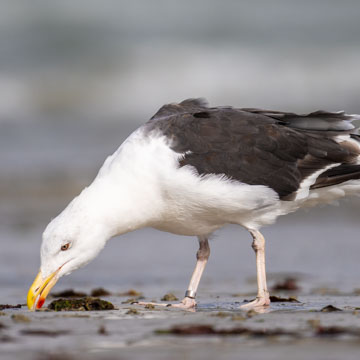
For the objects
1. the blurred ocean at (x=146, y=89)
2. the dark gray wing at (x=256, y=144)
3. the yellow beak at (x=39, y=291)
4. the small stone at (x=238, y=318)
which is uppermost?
the blurred ocean at (x=146, y=89)

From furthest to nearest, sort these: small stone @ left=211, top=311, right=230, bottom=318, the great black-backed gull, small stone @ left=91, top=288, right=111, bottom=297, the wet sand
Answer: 1. small stone @ left=91, top=288, right=111, bottom=297
2. the great black-backed gull
3. small stone @ left=211, top=311, right=230, bottom=318
4. the wet sand

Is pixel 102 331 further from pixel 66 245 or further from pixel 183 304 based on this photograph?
pixel 183 304

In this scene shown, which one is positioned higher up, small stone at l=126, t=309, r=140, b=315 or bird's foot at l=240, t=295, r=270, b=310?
bird's foot at l=240, t=295, r=270, b=310

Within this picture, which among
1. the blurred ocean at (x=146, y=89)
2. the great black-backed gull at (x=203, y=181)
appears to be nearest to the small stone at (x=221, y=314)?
the great black-backed gull at (x=203, y=181)

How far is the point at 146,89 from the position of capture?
24625 mm

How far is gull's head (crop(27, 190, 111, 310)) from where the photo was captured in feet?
20.8

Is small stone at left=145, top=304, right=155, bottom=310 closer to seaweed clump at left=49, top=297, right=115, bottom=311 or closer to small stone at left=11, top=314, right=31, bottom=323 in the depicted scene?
seaweed clump at left=49, top=297, right=115, bottom=311

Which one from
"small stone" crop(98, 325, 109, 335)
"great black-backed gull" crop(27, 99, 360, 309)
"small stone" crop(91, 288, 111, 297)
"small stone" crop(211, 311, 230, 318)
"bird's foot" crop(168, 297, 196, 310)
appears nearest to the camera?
"small stone" crop(98, 325, 109, 335)

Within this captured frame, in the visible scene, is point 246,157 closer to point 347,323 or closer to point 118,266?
point 347,323

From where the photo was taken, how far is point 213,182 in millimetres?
6535

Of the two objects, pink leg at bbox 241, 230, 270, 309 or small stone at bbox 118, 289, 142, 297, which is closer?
pink leg at bbox 241, 230, 270, 309

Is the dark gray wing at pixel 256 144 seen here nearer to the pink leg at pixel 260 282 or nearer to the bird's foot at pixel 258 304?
the pink leg at pixel 260 282

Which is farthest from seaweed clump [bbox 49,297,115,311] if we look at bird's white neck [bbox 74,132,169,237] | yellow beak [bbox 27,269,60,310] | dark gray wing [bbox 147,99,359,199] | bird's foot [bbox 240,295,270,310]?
dark gray wing [bbox 147,99,359,199]

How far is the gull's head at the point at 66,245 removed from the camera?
6.33 m
